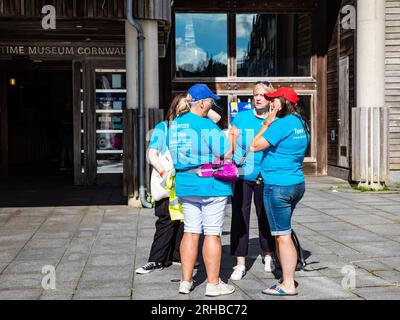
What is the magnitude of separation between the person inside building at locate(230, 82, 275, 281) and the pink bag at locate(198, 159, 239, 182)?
76cm

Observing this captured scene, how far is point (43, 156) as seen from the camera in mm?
21016

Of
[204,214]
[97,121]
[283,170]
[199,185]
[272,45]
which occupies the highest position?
[272,45]

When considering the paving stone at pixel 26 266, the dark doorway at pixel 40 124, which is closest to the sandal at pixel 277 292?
the paving stone at pixel 26 266

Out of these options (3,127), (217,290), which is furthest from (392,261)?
(3,127)

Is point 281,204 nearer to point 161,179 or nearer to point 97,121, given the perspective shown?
point 161,179

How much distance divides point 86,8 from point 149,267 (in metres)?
5.16

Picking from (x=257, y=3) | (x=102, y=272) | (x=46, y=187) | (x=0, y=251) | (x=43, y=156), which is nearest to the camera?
(x=102, y=272)

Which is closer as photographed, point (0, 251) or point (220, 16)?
point (0, 251)

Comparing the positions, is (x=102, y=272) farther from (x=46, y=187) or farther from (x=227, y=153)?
(x=46, y=187)

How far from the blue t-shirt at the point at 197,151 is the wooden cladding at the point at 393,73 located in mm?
8714

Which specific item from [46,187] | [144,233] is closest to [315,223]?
[144,233]

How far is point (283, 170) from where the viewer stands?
5539 mm

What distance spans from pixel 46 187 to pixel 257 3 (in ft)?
21.4
